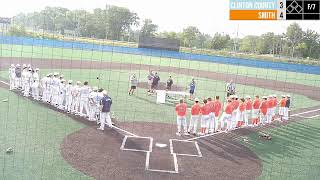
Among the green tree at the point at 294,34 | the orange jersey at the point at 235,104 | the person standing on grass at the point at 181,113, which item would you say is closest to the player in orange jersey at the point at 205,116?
the person standing on grass at the point at 181,113

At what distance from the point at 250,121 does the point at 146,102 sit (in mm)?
5699

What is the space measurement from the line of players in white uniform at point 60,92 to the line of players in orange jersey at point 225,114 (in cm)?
362

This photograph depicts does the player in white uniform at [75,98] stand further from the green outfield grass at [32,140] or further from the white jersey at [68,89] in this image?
the green outfield grass at [32,140]

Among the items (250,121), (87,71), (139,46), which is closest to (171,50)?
(139,46)

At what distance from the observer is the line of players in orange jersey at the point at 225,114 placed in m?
14.3

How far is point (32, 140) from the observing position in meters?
11.9

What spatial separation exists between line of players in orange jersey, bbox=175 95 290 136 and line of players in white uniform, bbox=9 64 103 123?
3.62m

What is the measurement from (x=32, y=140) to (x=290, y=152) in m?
8.96

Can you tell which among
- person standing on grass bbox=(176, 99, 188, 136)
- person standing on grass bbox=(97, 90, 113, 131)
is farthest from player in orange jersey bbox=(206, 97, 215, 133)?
person standing on grass bbox=(97, 90, 113, 131)

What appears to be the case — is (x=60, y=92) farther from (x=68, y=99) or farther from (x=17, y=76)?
(x=17, y=76)

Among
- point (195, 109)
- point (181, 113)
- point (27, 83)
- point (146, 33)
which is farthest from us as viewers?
point (146, 33)

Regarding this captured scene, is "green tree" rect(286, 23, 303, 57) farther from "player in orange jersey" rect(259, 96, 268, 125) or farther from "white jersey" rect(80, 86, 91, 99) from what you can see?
"white jersey" rect(80, 86, 91, 99)

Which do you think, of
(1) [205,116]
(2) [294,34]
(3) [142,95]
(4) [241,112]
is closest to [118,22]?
(2) [294,34]

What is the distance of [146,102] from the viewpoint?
20156 mm
